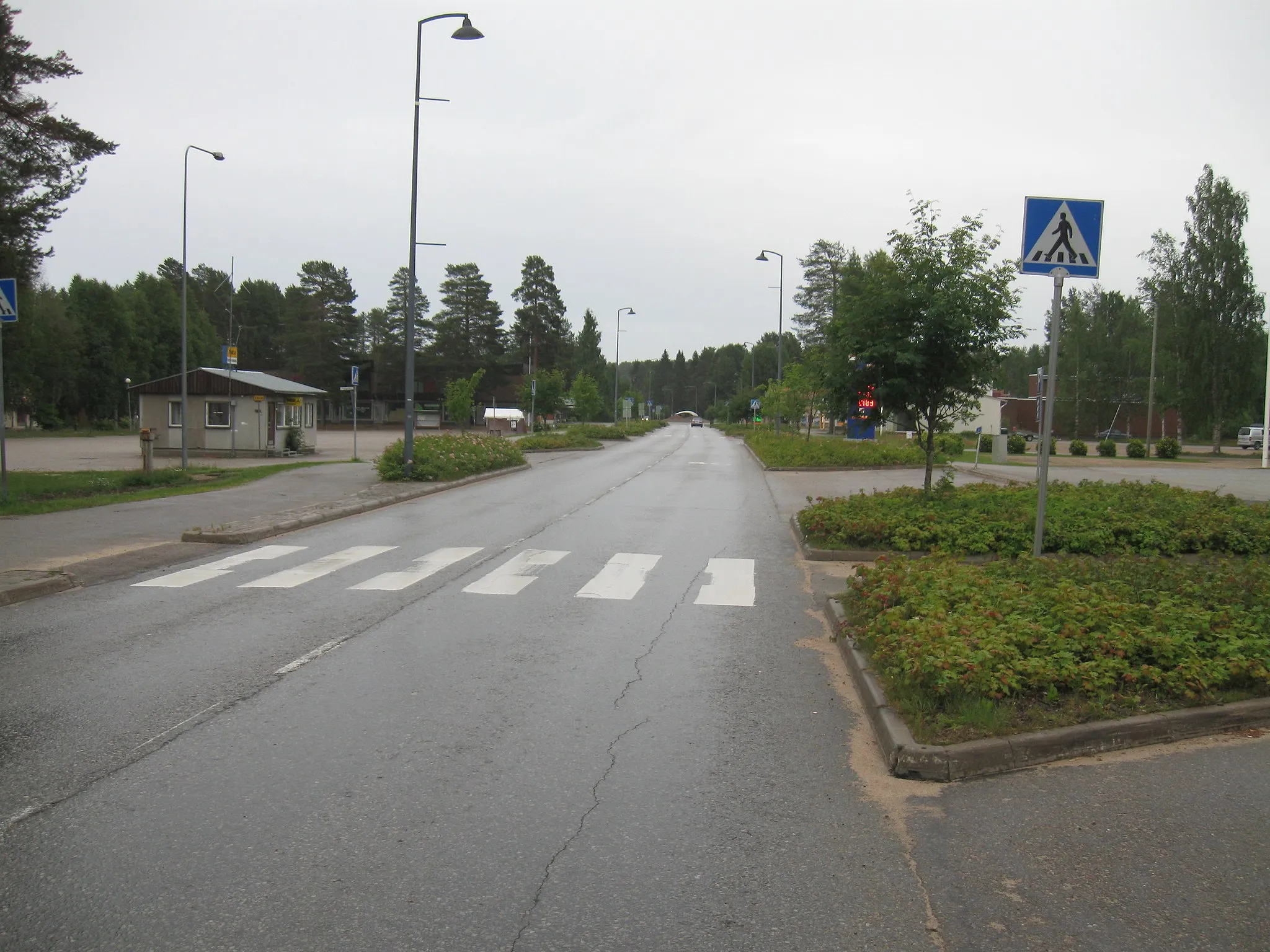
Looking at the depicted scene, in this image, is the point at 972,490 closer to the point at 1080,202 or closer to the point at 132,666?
the point at 1080,202

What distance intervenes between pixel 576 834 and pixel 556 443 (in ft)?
143

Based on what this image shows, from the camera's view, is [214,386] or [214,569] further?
[214,386]

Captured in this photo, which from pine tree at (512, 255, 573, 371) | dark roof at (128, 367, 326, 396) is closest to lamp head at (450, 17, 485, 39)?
dark roof at (128, 367, 326, 396)

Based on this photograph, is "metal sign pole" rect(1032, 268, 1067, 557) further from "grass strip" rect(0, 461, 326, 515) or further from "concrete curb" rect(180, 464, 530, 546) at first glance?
"grass strip" rect(0, 461, 326, 515)

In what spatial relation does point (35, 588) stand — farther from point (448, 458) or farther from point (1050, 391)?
point (448, 458)

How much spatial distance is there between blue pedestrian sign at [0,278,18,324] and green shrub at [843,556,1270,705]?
1392cm

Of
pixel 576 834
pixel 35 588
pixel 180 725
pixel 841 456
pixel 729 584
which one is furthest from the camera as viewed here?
pixel 841 456

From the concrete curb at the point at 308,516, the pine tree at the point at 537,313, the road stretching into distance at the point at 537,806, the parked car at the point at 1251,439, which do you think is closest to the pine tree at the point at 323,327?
→ the pine tree at the point at 537,313

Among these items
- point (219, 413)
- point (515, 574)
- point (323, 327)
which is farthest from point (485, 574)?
point (323, 327)

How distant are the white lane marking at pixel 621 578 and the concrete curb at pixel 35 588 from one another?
5.29 metres

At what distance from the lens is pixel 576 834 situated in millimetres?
4285

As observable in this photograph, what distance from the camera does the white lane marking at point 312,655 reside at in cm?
691

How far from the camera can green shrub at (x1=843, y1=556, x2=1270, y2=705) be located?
5.93m

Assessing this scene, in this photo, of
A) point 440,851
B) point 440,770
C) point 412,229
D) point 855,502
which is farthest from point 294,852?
point 412,229
